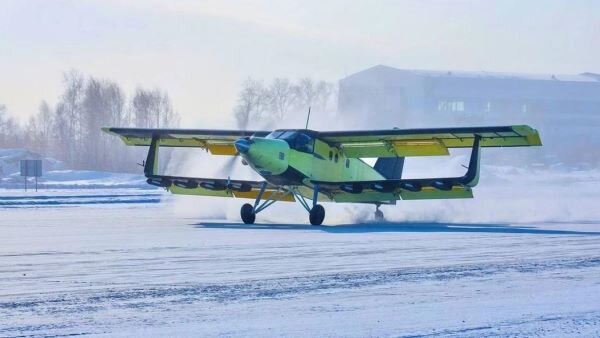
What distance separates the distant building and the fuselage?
87.5 metres

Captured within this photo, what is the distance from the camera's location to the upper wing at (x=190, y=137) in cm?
3066

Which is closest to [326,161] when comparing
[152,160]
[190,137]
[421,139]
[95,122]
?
[421,139]

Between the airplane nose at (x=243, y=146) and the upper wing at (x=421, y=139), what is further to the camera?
the upper wing at (x=421, y=139)

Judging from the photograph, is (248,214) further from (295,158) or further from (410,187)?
(410,187)

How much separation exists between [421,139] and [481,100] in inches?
3794

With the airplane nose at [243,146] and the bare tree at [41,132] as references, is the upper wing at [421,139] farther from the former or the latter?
the bare tree at [41,132]

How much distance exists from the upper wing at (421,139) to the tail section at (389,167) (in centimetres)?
321

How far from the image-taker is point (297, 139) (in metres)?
28.4

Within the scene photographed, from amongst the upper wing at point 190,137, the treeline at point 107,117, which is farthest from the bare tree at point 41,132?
the upper wing at point 190,137

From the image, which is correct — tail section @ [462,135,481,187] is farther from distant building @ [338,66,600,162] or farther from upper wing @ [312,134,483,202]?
distant building @ [338,66,600,162]

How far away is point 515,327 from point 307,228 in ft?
53.0

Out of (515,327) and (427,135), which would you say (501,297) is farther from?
(427,135)

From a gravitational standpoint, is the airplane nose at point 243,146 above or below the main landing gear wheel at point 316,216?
above

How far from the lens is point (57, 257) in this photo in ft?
55.3
